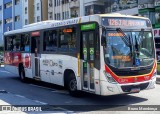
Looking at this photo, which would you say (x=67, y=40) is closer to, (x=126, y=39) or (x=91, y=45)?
(x=91, y=45)

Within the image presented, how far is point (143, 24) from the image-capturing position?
442 inches

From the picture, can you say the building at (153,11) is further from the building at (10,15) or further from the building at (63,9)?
the building at (10,15)

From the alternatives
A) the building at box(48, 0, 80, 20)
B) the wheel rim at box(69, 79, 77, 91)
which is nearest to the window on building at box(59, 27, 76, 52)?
the wheel rim at box(69, 79, 77, 91)

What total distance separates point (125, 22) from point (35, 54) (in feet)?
20.5

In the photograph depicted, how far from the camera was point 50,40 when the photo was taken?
46.2 ft

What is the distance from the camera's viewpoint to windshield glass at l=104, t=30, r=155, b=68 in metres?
10.3

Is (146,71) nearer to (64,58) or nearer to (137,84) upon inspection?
(137,84)

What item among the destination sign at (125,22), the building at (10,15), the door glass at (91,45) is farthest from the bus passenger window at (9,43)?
the building at (10,15)

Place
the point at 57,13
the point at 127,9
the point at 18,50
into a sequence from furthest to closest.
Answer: the point at 57,13 < the point at 127,9 < the point at 18,50

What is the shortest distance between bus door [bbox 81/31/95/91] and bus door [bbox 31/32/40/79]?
15.1ft

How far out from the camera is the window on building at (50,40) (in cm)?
1359

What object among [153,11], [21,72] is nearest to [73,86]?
[21,72]

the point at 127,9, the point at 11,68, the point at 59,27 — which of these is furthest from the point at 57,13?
the point at 59,27

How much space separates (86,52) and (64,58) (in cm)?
175
